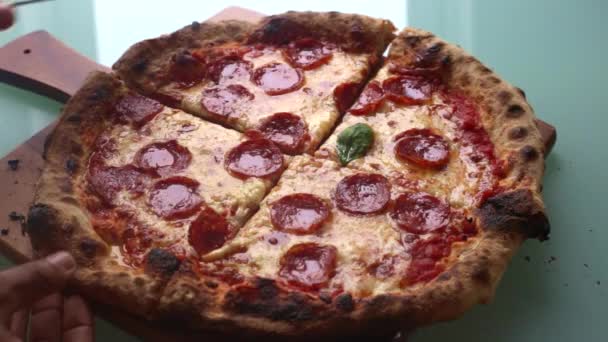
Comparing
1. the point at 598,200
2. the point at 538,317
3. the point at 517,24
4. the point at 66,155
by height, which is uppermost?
the point at 517,24

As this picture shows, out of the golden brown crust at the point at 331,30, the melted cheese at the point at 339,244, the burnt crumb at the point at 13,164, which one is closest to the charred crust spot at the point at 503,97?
the melted cheese at the point at 339,244

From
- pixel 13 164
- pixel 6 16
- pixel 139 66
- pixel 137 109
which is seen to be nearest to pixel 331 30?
pixel 139 66

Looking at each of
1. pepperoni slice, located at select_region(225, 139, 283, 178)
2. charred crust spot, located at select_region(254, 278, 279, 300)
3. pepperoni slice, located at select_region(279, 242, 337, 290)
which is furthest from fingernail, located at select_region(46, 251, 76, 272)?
pepperoni slice, located at select_region(225, 139, 283, 178)

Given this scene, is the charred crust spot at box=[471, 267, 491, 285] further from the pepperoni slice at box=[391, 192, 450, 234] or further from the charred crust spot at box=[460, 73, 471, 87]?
the charred crust spot at box=[460, 73, 471, 87]

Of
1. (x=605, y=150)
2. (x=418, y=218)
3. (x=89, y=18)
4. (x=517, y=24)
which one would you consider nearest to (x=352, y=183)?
(x=418, y=218)

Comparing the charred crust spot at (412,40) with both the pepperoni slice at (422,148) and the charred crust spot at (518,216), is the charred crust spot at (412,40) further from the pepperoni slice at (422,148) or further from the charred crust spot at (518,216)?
the charred crust spot at (518,216)

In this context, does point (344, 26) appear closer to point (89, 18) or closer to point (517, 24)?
point (517, 24)
